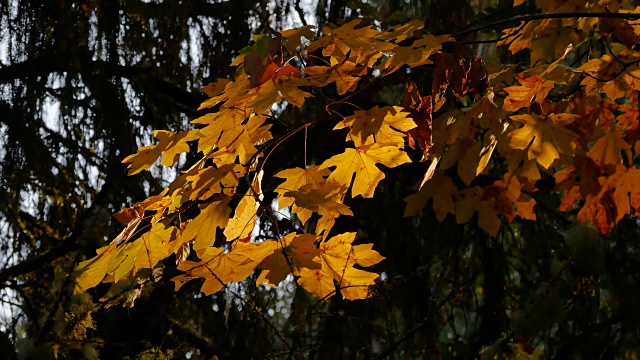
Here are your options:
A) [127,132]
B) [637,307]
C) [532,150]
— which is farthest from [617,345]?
[127,132]

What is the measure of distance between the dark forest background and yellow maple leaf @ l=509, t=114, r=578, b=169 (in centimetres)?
54

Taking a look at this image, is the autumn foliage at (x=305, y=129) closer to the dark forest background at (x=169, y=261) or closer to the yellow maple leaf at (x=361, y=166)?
the yellow maple leaf at (x=361, y=166)

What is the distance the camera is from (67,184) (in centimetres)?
267

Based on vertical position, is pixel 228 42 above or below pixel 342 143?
above

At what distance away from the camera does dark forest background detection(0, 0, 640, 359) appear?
7.37 feet


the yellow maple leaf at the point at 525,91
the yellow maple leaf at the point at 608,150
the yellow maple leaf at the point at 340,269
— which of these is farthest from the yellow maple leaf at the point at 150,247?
the yellow maple leaf at the point at 608,150

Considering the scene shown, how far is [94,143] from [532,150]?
1532 millimetres

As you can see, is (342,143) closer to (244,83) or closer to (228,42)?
(228,42)

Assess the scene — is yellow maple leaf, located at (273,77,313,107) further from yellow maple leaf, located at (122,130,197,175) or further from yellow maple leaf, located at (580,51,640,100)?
yellow maple leaf, located at (580,51,640,100)

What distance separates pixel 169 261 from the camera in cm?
228

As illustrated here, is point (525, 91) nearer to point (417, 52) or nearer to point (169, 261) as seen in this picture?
point (417, 52)

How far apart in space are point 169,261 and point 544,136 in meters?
1.14

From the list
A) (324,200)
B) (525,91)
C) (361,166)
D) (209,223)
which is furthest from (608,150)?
(209,223)

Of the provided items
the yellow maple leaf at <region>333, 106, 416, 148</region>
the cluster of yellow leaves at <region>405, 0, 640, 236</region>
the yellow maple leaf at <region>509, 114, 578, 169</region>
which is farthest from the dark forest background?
the yellow maple leaf at <region>333, 106, 416, 148</region>
